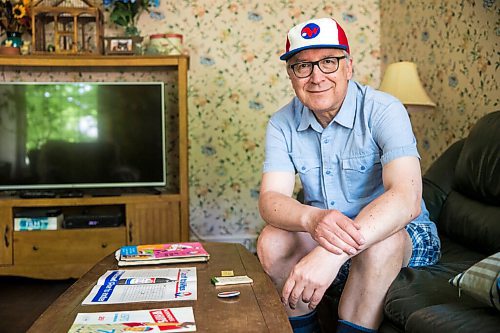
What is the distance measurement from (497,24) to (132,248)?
1.84 meters

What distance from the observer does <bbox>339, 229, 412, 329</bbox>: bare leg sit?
5.19 feet

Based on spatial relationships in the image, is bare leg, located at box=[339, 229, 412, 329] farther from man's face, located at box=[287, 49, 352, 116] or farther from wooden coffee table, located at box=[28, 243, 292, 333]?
man's face, located at box=[287, 49, 352, 116]

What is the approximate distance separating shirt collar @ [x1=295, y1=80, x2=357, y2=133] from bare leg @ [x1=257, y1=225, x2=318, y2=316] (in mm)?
342

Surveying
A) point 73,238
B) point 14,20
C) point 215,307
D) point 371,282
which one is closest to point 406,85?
point 371,282

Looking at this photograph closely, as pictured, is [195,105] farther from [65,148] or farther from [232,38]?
[65,148]

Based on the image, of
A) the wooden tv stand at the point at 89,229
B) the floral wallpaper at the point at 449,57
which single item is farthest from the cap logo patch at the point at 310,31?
the wooden tv stand at the point at 89,229

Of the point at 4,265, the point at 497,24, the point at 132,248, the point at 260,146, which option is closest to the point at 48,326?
the point at 132,248

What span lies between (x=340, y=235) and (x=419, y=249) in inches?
15.9

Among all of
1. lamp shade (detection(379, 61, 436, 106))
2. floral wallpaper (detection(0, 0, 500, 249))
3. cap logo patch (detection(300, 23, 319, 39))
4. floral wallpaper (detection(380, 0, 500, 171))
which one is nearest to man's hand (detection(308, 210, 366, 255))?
cap logo patch (detection(300, 23, 319, 39))

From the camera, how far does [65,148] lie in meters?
3.67

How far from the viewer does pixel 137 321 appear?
120 cm

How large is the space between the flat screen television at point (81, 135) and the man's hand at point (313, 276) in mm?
2278

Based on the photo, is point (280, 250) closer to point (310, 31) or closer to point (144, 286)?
point (144, 286)

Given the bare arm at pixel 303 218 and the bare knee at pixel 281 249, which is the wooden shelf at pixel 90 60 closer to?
the bare arm at pixel 303 218
